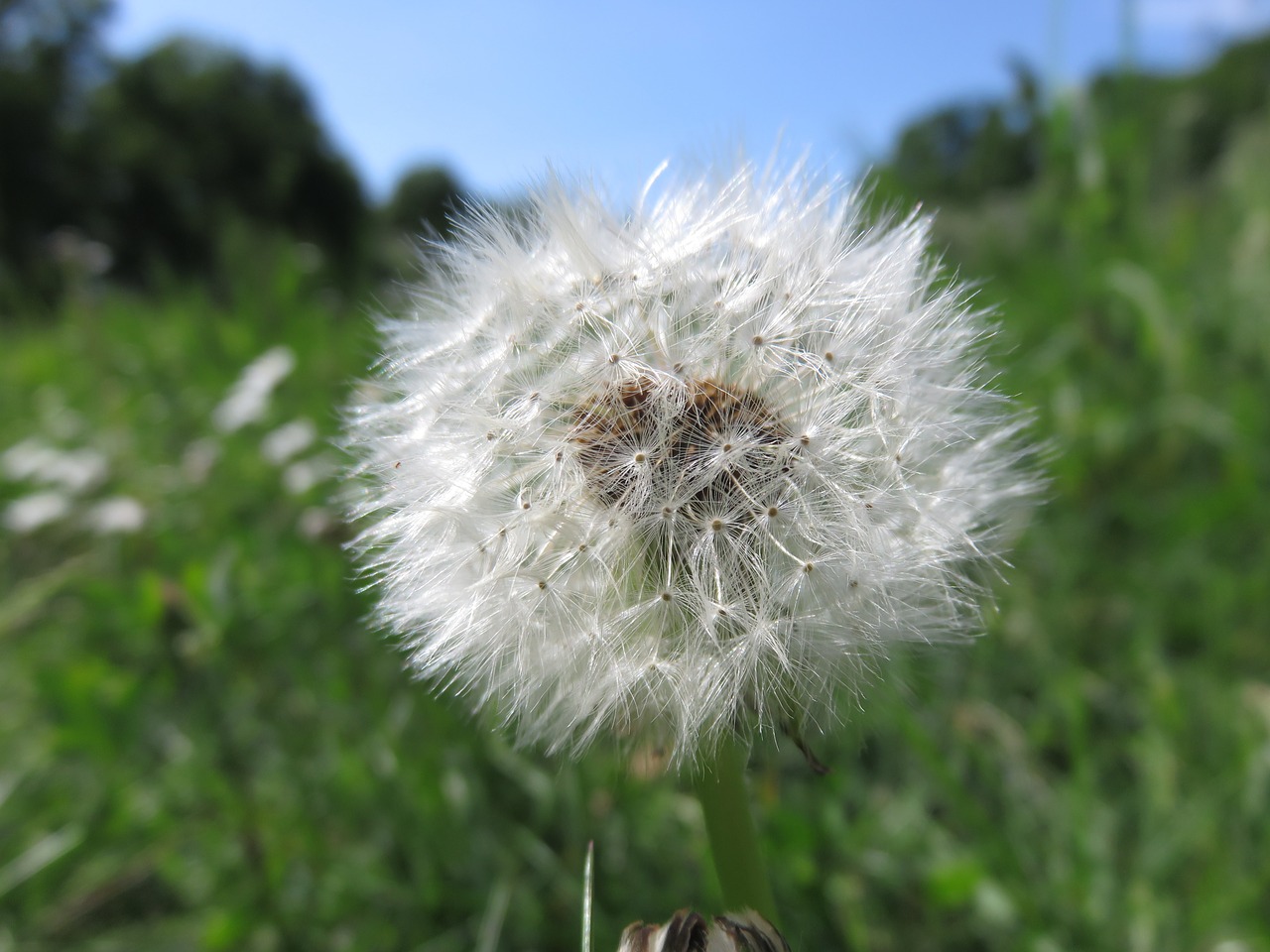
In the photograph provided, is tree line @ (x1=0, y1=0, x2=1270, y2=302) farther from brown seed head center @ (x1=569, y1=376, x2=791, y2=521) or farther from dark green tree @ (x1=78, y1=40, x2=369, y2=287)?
brown seed head center @ (x1=569, y1=376, x2=791, y2=521)

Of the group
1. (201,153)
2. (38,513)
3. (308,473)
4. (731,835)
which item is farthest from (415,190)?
(731,835)

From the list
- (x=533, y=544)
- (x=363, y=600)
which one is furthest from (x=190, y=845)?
(x=533, y=544)

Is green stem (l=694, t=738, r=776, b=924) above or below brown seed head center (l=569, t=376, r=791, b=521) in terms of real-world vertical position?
below

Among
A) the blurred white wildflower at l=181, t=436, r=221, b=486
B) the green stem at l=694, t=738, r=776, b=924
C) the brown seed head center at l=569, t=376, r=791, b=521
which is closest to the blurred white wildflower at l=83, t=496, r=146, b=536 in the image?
the blurred white wildflower at l=181, t=436, r=221, b=486

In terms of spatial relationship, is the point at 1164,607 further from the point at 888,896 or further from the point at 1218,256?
the point at 1218,256

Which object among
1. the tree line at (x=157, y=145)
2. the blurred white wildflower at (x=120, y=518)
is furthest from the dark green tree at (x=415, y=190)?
the blurred white wildflower at (x=120, y=518)

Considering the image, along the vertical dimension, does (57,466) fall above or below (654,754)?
above

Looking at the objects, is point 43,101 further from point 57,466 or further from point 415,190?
point 57,466
